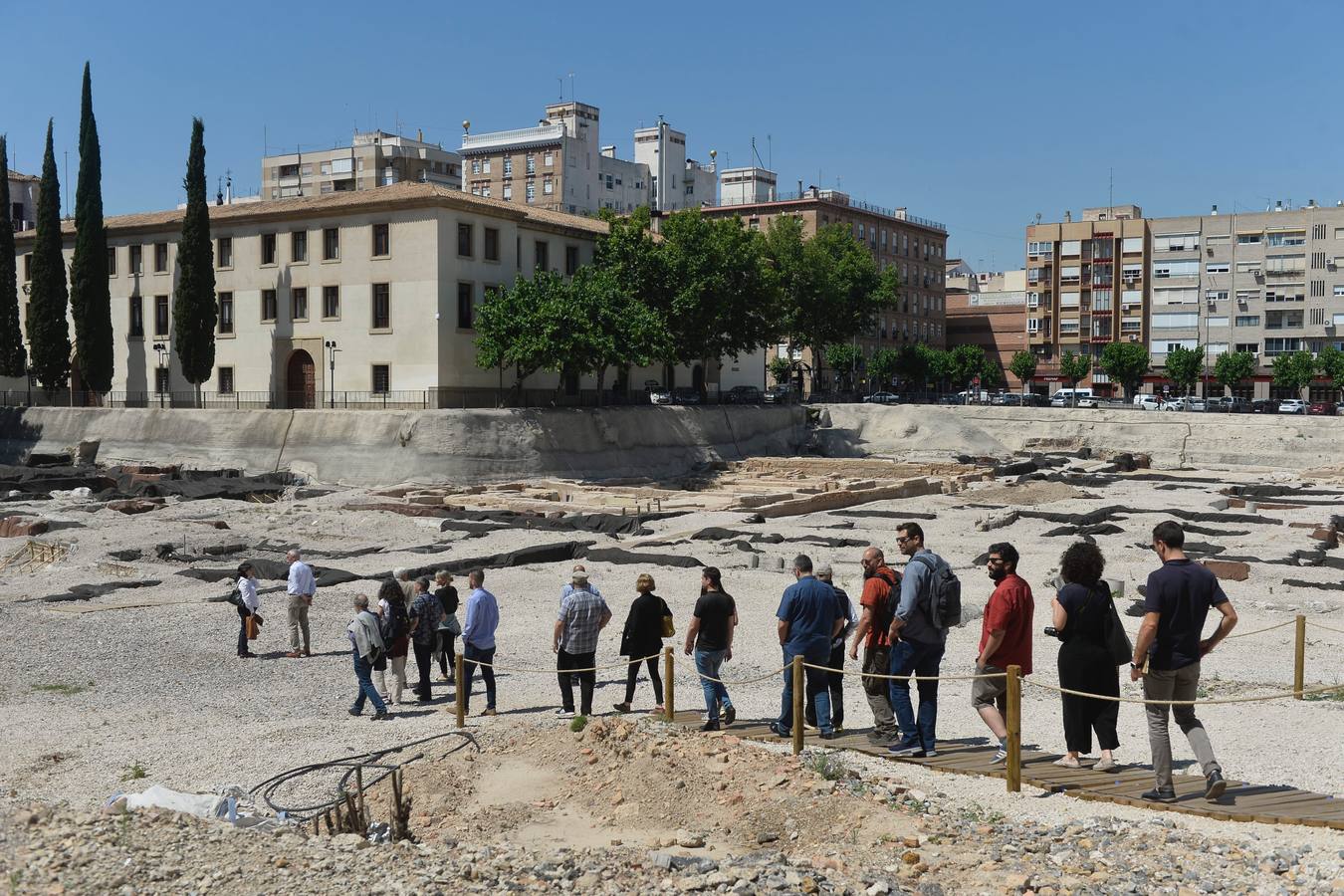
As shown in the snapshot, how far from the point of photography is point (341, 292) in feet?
178

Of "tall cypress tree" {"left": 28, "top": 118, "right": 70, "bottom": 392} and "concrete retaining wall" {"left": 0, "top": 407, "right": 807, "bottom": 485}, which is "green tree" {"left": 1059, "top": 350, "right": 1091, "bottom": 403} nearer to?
"concrete retaining wall" {"left": 0, "top": 407, "right": 807, "bottom": 485}

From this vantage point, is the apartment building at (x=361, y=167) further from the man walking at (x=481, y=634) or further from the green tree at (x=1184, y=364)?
the man walking at (x=481, y=634)

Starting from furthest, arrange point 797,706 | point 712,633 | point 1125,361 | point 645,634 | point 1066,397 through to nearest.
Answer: point 1125,361 → point 1066,397 → point 645,634 → point 712,633 → point 797,706

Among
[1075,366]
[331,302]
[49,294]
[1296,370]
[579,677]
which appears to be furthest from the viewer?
[1075,366]

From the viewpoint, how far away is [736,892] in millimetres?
8594

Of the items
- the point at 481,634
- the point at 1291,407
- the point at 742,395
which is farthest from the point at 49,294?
the point at 1291,407

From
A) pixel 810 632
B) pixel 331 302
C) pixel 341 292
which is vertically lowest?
pixel 810 632

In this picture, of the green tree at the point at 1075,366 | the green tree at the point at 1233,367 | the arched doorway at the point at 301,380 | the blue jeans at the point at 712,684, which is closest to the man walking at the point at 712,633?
the blue jeans at the point at 712,684

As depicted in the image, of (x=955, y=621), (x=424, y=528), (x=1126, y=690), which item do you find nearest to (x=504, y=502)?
(x=424, y=528)

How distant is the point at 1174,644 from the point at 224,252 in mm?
55212

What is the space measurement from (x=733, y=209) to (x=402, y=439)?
220ft

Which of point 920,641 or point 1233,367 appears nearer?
point 920,641

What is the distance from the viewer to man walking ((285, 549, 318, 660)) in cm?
1888

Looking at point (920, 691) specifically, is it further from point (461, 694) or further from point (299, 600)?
point (299, 600)
